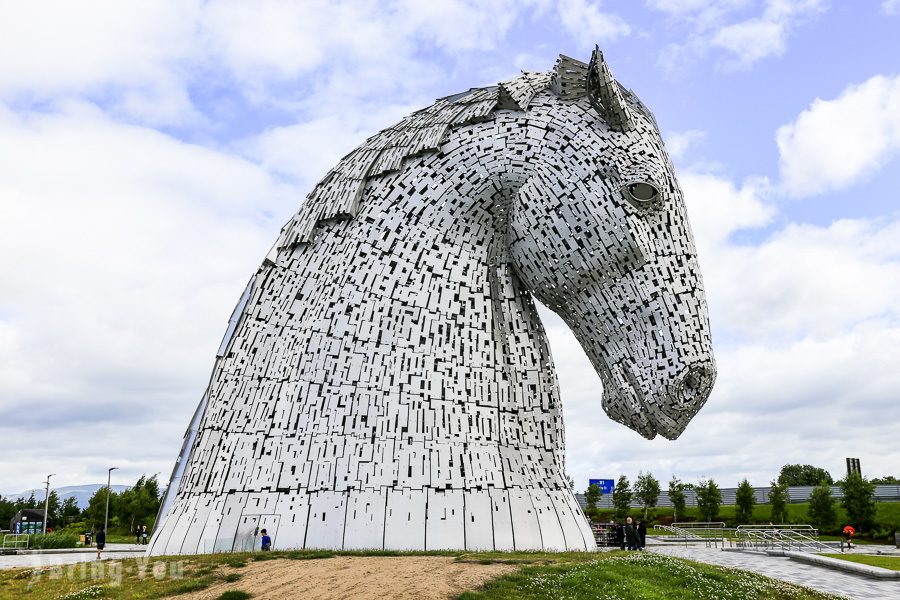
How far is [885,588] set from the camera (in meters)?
11.0

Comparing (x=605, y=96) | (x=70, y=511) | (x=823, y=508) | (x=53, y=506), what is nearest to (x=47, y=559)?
(x=605, y=96)

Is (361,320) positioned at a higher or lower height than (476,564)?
higher

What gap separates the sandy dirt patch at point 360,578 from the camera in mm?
6418

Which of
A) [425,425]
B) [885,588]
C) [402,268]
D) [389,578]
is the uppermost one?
[402,268]

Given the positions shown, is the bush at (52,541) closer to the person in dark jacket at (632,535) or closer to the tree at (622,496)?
the person in dark jacket at (632,535)

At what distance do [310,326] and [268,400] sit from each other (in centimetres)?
102

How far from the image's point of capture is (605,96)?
9023mm

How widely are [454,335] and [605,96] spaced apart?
3.45 m

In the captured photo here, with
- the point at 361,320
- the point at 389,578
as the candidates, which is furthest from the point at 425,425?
the point at 389,578

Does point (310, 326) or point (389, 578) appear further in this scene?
point (310, 326)

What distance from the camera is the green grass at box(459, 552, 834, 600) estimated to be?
669 centimetres

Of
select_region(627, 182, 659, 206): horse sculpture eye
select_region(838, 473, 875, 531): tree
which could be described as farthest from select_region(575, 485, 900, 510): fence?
select_region(627, 182, 659, 206): horse sculpture eye

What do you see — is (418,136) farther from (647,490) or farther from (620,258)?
(647,490)

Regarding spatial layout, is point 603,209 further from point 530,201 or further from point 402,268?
point 402,268
